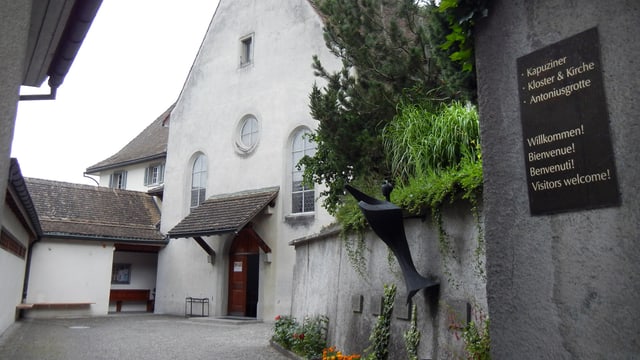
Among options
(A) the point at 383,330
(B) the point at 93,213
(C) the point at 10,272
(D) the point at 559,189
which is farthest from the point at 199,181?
(D) the point at 559,189

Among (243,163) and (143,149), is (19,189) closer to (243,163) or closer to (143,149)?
(243,163)

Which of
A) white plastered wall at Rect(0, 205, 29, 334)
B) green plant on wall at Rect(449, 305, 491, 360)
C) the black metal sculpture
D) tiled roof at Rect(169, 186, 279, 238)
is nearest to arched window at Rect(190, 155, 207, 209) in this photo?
tiled roof at Rect(169, 186, 279, 238)

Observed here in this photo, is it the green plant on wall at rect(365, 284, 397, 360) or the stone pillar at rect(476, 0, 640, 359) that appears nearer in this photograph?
the stone pillar at rect(476, 0, 640, 359)

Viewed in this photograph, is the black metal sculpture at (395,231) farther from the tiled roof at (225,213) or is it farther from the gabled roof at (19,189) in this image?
the tiled roof at (225,213)

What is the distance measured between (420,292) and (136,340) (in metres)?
9.13

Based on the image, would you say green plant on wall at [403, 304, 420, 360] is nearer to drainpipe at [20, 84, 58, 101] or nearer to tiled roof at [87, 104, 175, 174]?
drainpipe at [20, 84, 58, 101]

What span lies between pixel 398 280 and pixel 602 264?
4035 mm

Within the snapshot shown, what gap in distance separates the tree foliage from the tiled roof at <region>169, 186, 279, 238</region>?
26.6 feet

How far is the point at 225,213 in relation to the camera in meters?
19.5

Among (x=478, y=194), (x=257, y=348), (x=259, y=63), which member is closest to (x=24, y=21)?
(x=478, y=194)

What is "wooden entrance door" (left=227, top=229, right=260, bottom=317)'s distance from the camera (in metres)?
20.2

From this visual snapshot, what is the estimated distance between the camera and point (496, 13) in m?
3.84

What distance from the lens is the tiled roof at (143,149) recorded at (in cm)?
2808

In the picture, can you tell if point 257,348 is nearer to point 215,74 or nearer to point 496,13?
point 496,13
